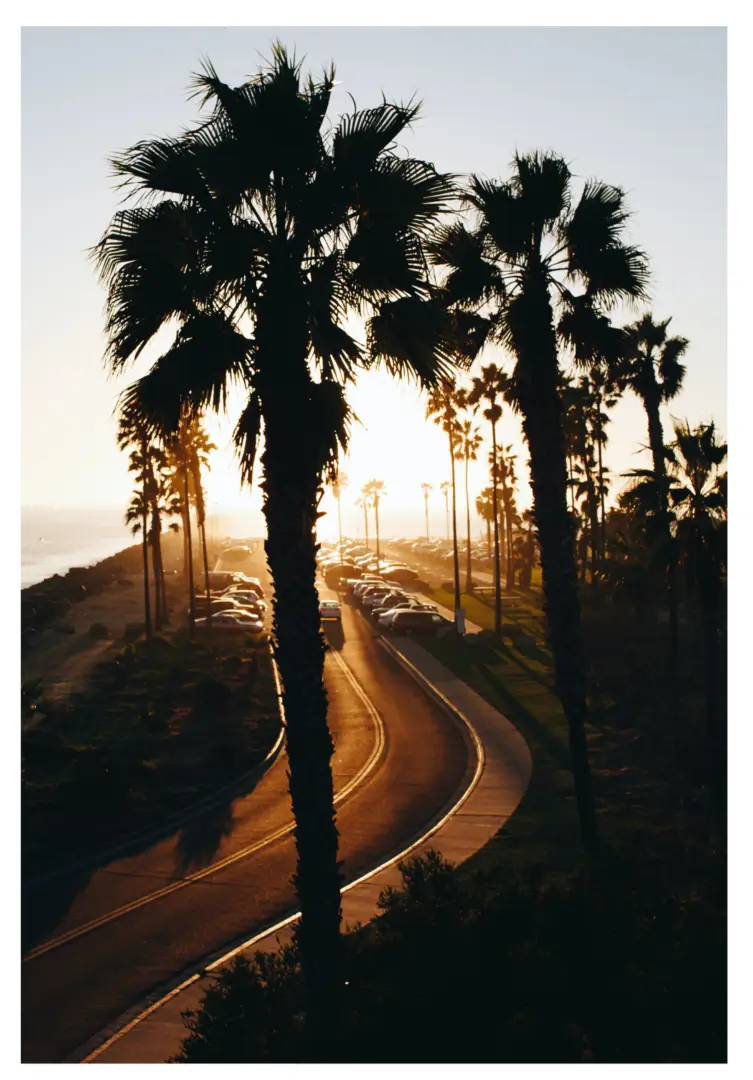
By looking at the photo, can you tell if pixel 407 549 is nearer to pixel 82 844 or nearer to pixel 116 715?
pixel 116 715

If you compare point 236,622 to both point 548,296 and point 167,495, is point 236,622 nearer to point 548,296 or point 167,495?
point 167,495

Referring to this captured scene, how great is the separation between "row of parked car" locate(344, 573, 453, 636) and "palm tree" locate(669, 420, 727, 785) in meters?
27.8

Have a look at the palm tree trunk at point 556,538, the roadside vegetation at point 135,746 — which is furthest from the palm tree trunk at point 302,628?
the roadside vegetation at point 135,746

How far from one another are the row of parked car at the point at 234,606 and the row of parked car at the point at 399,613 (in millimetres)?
6147

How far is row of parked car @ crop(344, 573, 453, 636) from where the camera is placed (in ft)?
158

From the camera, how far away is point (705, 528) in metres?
20.0

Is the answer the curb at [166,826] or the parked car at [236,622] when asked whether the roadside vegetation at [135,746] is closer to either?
the curb at [166,826]

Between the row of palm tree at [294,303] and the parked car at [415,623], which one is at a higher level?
the row of palm tree at [294,303]

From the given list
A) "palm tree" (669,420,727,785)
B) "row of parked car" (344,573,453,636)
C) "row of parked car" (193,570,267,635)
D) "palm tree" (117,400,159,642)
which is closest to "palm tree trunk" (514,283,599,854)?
"palm tree" (669,420,727,785)

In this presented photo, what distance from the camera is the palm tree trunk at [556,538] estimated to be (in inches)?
642

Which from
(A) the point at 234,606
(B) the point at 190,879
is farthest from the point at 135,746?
(A) the point at 234,606

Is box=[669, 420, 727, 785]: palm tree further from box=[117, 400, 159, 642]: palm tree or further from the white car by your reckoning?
the white car

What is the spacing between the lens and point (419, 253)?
11.0 metres

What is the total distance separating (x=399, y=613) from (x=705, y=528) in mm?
29650
